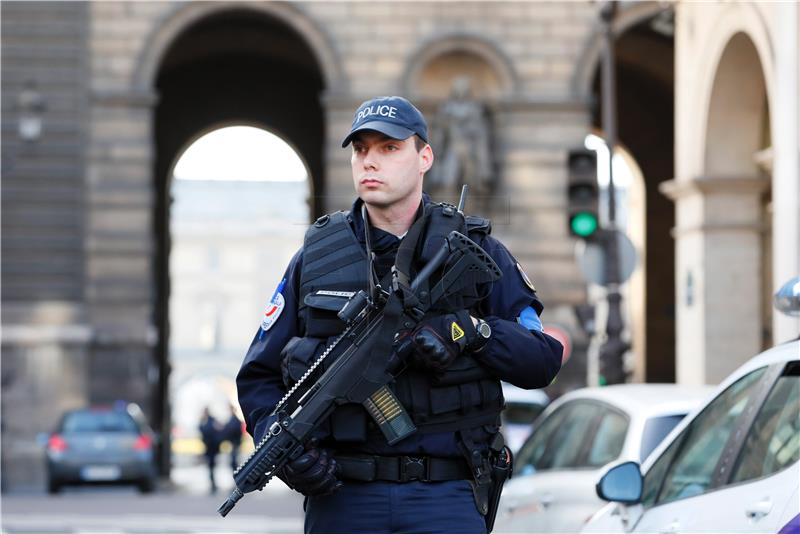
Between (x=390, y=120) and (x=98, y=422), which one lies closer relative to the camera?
(x=390, y=120)

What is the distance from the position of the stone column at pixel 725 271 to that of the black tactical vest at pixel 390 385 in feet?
46.9

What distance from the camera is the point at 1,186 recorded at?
Result: 30.3 metres

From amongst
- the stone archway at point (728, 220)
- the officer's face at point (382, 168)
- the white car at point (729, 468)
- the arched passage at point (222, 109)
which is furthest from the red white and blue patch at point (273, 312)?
the arched passage at point (222, 109)

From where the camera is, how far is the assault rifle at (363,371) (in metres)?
4.59

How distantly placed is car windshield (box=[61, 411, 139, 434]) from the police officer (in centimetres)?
2167

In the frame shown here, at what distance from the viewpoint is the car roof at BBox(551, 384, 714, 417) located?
8.18 meters

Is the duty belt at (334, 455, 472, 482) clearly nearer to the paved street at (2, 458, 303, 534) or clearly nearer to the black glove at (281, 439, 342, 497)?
the black glove at (281, 439, 342, 497)

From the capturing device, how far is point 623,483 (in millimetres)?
6090

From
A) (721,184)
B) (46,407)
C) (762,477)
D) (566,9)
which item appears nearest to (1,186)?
(46,407)

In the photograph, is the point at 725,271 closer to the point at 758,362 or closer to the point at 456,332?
the point at 758,362

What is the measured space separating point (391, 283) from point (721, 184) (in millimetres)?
14756

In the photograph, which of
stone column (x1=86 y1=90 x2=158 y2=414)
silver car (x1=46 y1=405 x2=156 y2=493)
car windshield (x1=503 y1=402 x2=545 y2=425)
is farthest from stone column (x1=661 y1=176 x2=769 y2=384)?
stone column (x1=86 y1=90 x2=158 y2=414)

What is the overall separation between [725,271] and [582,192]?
2715mm

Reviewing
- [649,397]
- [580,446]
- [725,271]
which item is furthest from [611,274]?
[649,397]
